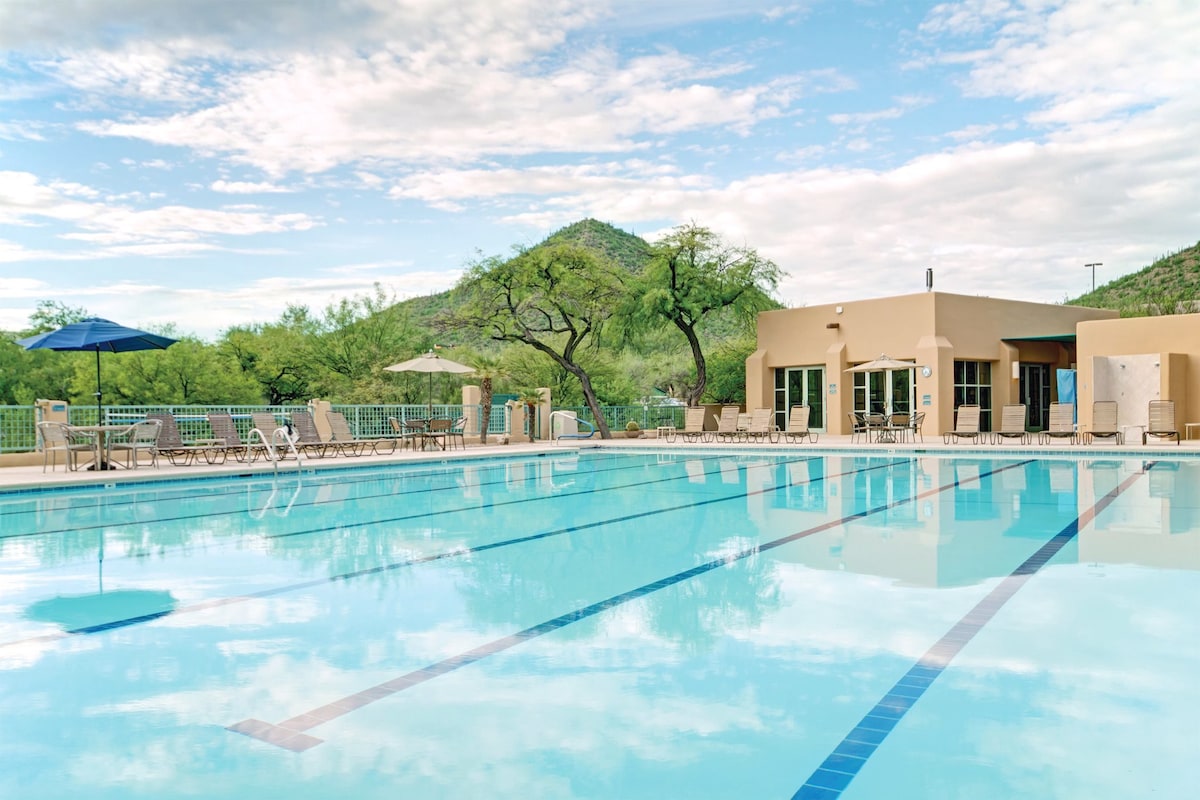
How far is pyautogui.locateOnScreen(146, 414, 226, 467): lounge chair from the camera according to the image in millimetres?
14081

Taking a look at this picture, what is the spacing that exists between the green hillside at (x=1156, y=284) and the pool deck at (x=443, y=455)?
34153 mm

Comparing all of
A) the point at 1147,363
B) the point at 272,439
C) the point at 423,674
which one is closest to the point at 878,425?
the point at 1147,363

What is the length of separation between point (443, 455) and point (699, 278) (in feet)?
37.7

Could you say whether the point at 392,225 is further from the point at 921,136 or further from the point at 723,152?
the point at 921,136

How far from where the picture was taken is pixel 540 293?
2541 cm

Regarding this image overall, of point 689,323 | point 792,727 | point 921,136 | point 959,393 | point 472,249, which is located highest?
point 921,136

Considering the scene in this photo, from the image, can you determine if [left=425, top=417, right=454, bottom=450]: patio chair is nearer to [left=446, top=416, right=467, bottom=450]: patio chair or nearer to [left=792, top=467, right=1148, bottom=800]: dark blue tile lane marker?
[left=446, top=416, right=467, bottom=450]: patio chair

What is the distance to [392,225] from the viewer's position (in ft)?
121

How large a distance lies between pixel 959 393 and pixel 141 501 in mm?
19814

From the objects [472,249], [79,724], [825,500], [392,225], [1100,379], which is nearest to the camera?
[79,724]

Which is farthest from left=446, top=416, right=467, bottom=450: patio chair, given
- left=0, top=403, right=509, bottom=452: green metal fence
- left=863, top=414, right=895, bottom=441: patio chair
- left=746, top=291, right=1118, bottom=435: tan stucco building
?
left=746, top=291, right=1118, bottom=435: tan stucco building

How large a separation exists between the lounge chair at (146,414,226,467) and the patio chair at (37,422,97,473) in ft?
3.72

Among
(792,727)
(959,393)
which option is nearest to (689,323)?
(959,393)

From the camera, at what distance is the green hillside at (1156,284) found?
4756cm
